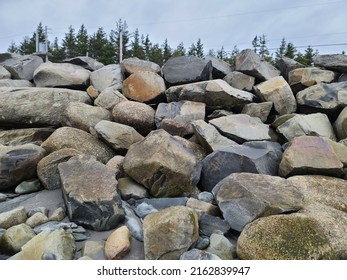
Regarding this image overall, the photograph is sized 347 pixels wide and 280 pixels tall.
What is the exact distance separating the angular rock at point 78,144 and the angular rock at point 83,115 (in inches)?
19.2

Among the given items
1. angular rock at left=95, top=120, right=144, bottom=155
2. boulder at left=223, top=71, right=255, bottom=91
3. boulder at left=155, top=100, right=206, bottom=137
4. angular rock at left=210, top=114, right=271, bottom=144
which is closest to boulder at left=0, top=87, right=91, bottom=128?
angular rock at left=95, top=120, right=144, bottom=155

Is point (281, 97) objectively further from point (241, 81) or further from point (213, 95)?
point (213, 95)

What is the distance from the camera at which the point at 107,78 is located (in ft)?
23.9

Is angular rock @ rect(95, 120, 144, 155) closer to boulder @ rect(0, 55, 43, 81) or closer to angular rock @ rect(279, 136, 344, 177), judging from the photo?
angular rock @ rect(279, 136, 344, 177)

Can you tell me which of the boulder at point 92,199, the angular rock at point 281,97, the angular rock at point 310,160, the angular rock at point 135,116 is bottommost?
the boulder at point 92,199

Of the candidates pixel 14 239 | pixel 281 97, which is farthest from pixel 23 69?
pixel 281 97

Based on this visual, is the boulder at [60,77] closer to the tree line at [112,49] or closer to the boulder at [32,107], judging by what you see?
the boulder at [32,107]

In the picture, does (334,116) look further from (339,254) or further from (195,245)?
(195,245)

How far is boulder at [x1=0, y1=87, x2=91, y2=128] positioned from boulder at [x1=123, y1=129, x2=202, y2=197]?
2738 millimetres

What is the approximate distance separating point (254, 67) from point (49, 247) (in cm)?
559

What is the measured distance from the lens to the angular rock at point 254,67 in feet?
22.6

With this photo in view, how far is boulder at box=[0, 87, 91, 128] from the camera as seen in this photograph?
6117 millimetres

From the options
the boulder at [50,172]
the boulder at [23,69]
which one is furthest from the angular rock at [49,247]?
the boulder at [23,69]
